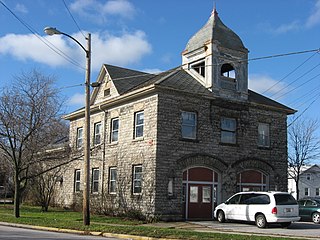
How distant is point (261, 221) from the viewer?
20.4 m

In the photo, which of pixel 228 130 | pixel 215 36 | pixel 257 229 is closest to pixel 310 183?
pixel 228 130

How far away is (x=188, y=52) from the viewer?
27.9 m

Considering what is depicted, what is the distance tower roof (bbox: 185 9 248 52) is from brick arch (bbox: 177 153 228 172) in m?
6.80

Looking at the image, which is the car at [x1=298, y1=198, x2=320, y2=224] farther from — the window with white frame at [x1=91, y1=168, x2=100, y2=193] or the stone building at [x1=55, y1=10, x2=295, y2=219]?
the window with white frame at [x1=91, y1=168, x2=100, y2=193]

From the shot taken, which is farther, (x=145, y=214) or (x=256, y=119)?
(x=256, y=119)

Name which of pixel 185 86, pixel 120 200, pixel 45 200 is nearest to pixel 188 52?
pixel 185 86

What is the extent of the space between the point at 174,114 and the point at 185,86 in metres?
1.91

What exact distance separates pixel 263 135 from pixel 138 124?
27.0 feet

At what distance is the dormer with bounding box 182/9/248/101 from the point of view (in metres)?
26.1

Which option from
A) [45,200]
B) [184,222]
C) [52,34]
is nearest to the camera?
[52,34]

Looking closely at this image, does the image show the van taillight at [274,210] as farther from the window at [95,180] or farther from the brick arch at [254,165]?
the window at [95,180]

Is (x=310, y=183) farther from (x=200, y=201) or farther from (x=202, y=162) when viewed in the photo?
(x=202, y=162)

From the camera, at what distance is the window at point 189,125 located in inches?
977

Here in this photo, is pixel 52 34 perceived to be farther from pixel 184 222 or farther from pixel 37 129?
pixel 184 222
